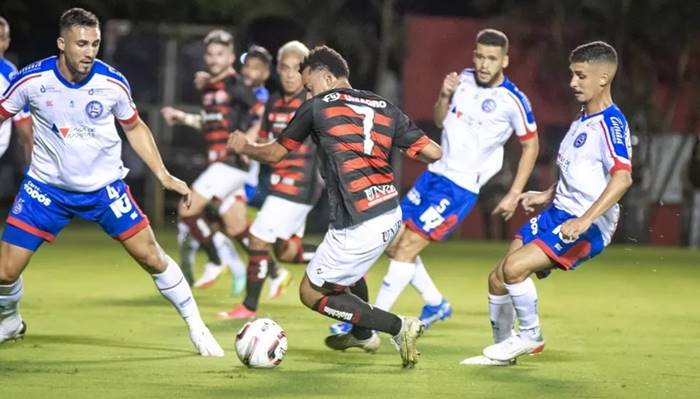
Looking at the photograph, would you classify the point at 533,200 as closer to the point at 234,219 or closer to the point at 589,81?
the point at 589,81

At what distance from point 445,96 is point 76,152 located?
2996mm

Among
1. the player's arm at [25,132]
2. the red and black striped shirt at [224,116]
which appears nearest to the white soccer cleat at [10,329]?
the player's arm at [25,132]

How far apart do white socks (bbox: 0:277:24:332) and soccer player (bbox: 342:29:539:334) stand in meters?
2.54

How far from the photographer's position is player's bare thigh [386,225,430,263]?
32.1ft

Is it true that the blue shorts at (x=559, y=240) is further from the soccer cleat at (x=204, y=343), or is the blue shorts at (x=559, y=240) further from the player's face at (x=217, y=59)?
the player's face at (x=217, y=59)

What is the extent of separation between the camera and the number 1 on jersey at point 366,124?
800 cm

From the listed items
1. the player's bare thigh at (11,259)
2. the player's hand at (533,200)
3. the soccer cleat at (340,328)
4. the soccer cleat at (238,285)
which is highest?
the player's hand at (533,200)

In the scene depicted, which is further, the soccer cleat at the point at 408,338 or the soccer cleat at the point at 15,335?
the soccer cleat at the point at 15,335

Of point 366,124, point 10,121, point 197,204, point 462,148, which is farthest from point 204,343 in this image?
point 197,204

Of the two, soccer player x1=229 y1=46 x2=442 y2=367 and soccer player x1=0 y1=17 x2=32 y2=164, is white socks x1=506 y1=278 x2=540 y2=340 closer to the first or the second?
soccer player x1=229 y1=46 x2=442 y2=367

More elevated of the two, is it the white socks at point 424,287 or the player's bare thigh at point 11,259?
the player's bare thigh at point 11,259

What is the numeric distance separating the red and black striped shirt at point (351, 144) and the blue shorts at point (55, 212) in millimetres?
1104

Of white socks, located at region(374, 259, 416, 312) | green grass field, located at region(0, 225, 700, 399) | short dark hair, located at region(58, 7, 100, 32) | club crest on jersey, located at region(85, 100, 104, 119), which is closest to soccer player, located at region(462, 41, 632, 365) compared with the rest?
green grass field, located at region(0, 225, 700, 399)

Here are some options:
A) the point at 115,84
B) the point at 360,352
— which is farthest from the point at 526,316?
the point at 115,84
